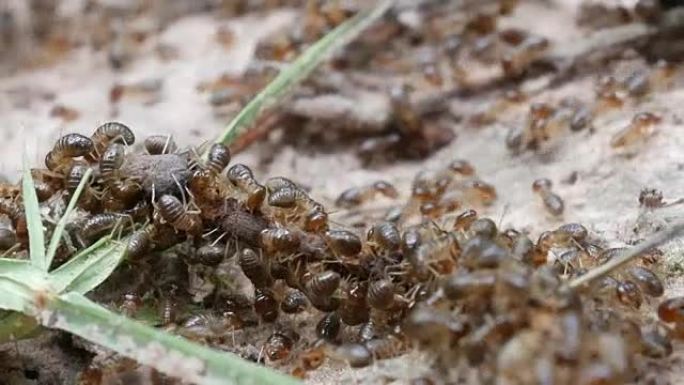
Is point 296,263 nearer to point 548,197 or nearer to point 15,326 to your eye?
point 15,326

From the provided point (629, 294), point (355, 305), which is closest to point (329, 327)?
point (355, 305)

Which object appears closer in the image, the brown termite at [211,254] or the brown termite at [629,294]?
the brown termite at [629,294]

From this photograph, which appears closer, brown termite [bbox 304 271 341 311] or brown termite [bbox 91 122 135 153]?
brown termite [bbox 304 271 341 311]

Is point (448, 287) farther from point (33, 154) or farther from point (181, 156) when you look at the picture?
point (33, 154)

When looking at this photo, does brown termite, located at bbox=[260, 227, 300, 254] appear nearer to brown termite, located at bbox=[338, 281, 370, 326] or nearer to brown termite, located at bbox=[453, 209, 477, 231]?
brown termite, located at bbox=[338, 281, 370, 326]

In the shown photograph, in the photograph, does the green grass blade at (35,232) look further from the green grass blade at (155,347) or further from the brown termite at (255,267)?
the brown termite at (255,267)

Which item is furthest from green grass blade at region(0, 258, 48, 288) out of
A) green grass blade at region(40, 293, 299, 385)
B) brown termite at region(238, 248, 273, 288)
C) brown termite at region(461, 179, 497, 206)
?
brown termite at region(461, 179, 497, 206)

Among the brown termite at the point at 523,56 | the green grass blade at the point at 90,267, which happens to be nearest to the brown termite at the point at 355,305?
the green grass blade at the point at 90,267
